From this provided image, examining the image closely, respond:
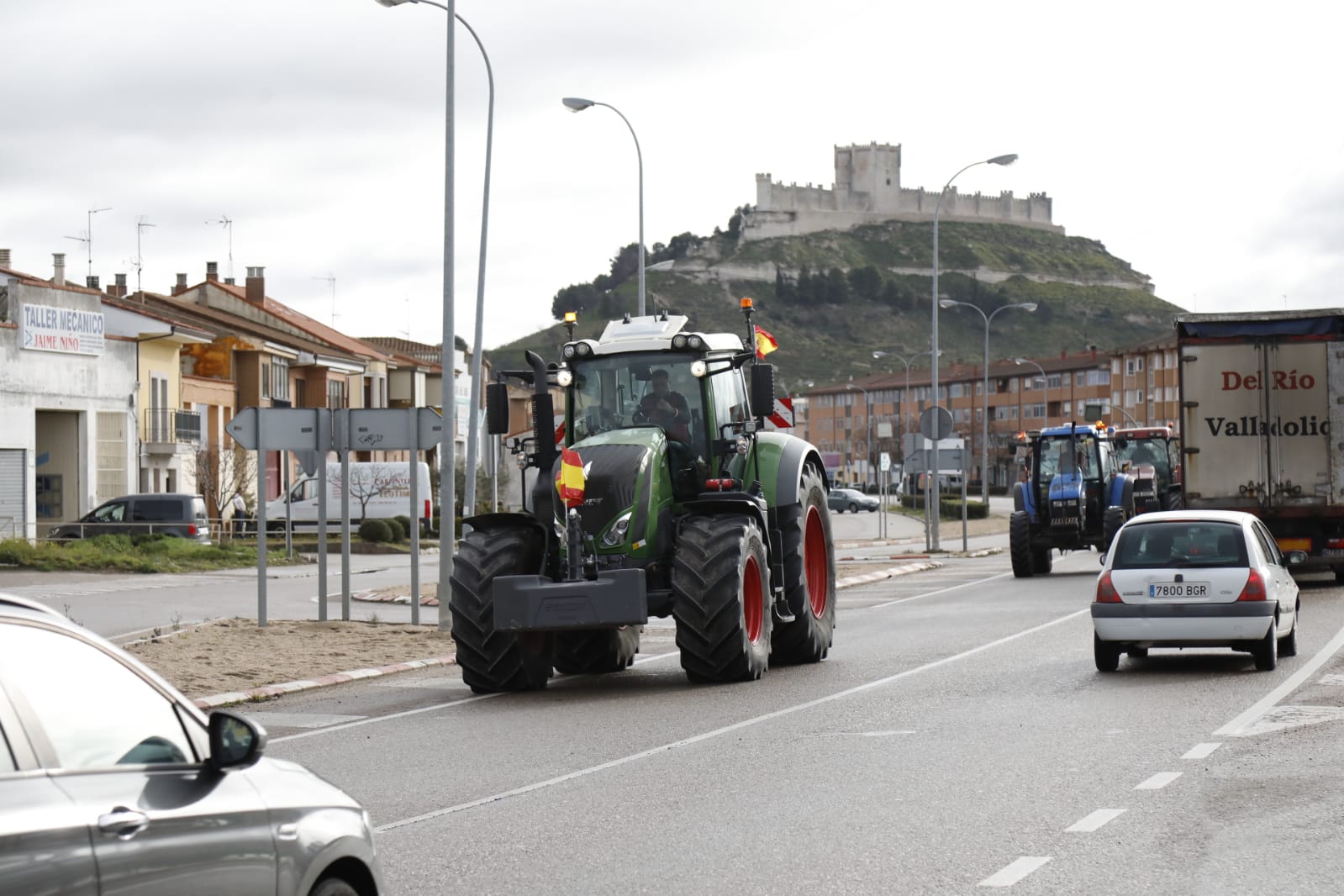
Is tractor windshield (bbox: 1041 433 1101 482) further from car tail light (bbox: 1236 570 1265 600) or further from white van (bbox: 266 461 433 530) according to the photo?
white van (bbox: 266 461 433 530)

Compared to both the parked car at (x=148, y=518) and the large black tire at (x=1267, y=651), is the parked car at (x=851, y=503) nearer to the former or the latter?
the parked car at (x=148, y=518)

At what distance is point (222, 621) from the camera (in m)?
22.8

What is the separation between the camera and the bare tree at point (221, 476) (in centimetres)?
6309

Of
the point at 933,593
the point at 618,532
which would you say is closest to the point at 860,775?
the point at 618,532

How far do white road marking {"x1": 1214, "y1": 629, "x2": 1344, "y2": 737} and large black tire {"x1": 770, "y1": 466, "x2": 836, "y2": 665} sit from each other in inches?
176

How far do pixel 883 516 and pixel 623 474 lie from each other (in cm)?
4400

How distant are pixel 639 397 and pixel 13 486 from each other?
135 feet

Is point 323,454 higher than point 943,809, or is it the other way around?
point 323,454

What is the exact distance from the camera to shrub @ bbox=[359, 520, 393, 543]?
2168 inches

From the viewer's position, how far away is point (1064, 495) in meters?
34.6

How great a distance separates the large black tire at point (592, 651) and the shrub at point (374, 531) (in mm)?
37420

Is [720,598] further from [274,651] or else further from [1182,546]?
[274,651]

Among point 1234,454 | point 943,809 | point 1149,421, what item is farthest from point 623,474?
point 1149,421

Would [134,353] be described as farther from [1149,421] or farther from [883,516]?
[1149,421]
